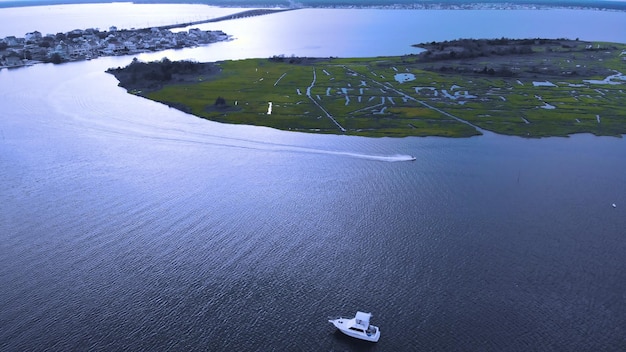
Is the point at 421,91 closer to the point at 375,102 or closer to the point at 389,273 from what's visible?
the point at 375,102

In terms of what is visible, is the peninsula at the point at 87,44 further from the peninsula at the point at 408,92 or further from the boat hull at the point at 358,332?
the boat hull at the point at 358,332

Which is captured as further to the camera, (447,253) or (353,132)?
(353,132)

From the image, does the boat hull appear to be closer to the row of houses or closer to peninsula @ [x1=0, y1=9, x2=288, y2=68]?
peninsula @ [x1=0, y1=9, x2=288, y2=68]

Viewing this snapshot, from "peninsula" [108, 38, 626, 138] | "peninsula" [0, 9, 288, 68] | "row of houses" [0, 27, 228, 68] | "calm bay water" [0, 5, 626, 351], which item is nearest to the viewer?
"calm bay water" [0, 5, 626, 351]

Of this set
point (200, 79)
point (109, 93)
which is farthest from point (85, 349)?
point (200, 79)

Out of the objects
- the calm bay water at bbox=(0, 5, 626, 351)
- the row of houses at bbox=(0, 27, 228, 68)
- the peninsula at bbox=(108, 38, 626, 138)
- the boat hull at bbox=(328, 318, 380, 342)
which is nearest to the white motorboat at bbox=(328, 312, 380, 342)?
the boat hull at bbox=(328, 318, 380, 342)

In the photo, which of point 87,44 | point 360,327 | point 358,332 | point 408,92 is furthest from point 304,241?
point 87,44
